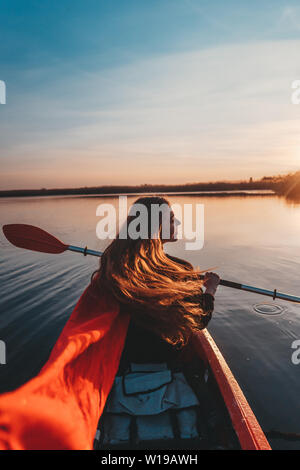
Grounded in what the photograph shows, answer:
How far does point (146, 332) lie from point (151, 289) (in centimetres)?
32

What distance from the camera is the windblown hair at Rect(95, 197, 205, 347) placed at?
7.52 ft

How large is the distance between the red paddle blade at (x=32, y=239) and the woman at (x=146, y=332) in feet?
6.23

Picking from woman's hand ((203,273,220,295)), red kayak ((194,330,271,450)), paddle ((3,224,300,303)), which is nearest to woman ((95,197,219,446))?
red kayak ((194,330,271,450))

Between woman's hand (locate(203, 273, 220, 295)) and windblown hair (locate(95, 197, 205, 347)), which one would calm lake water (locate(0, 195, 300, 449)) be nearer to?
woman's hand (locate(203, 273, 220, 295))

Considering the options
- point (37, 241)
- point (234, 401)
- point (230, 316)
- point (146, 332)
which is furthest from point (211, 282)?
point (230, 316)

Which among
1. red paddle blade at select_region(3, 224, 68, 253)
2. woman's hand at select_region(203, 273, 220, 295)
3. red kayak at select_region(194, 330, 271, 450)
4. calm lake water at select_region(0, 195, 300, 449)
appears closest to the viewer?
red kayak at select_region(194, 330, 271, 450)

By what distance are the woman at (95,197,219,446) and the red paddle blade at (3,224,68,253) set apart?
190 centimetres

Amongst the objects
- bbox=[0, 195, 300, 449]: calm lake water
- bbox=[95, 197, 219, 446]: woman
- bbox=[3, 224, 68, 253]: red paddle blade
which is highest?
bbox=[3, 224, 68, 253]: red paddle blade

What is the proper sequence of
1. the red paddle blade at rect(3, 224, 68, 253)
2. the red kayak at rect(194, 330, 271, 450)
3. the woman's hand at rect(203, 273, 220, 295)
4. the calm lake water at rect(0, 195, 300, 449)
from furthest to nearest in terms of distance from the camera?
the red paddle blade at rect(3, 224, 68, 253), the calm lake water at rect(0, 195, 300, 449), the woman's hand at rect(203, 273, 220, 295), the red kayak at rect(194, 330, 271, 450)

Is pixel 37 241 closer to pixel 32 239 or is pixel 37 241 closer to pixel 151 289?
pixel 32 239

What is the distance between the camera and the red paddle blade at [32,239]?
4246 mm

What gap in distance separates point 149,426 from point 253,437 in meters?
0.77

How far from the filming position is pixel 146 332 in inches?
91.1
